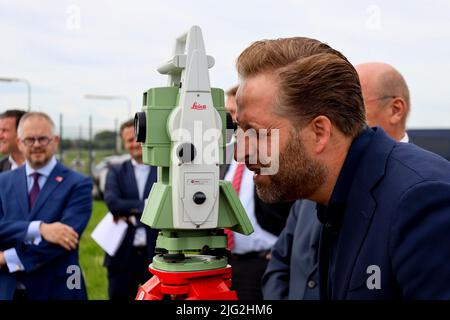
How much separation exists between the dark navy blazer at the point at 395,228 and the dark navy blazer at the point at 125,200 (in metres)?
3.43

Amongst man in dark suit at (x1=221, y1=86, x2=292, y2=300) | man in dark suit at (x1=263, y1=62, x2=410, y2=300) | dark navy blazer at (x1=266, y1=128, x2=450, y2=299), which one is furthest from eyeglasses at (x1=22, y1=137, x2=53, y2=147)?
dark navy blazer at (x1=266, y1=128, x2=450, y2=299)

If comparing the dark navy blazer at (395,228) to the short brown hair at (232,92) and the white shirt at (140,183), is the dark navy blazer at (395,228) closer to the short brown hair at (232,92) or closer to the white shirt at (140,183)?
the short brown hair at (232,92)

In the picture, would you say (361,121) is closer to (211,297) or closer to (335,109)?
(335,109)

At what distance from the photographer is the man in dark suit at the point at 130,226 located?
5.42 m

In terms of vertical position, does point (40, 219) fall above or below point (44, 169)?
below

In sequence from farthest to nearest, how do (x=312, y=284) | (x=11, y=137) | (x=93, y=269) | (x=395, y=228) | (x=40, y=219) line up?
(x=93, y=269), (x=11, y=137), (x=40, y=219), (x=312, y=284), (x=395, y=228)

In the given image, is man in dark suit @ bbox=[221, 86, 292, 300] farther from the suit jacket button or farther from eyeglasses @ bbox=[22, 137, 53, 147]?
eyeglasses @ bbox=[22, 137, 53, 147]

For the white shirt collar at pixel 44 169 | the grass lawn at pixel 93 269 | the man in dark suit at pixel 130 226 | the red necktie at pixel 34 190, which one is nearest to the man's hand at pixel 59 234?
the red necktie at pixel 34 190

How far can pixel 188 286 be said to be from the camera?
2.11m

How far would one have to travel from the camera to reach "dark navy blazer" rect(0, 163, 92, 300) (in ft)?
13.5

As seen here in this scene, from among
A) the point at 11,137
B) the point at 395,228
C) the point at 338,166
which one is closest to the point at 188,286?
the point at 338,166

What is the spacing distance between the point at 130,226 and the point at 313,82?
3.81 m

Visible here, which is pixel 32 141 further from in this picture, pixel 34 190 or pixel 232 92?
pixel 232 92
